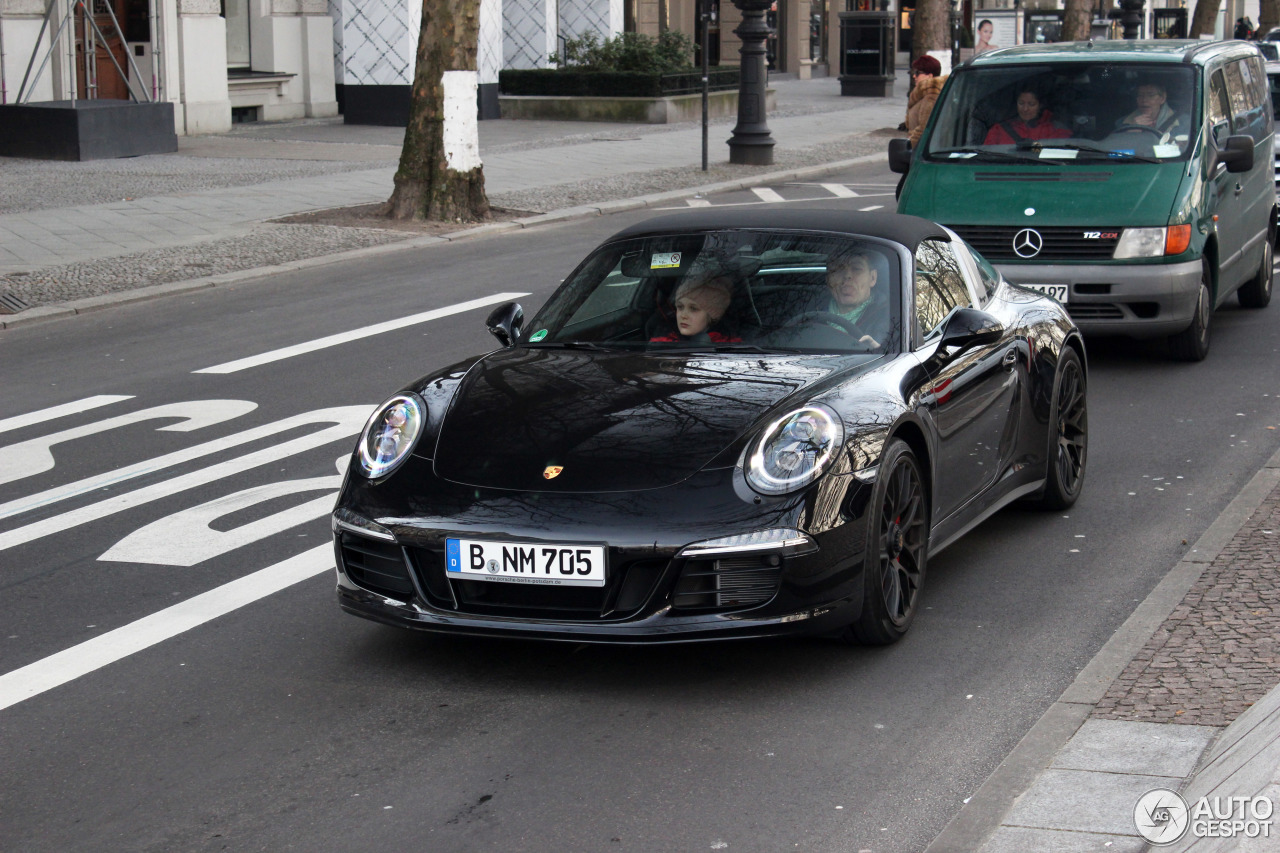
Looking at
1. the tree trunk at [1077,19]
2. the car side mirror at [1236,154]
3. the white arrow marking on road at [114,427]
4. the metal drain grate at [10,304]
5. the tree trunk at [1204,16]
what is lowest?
the white arrow marking on road at [114,427]

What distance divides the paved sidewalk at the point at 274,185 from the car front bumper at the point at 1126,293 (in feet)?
23.5

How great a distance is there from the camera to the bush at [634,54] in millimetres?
31797

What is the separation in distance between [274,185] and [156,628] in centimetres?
1513

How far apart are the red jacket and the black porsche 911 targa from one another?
4279 millimetres

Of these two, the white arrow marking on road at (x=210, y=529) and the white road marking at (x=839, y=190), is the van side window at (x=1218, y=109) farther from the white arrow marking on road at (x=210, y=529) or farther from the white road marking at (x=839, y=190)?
the white road marking at (x=839, y=190)

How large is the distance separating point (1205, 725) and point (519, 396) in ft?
7.56

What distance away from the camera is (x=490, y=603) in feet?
16.4

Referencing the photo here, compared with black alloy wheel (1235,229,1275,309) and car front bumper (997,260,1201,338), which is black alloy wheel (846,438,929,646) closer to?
car front bumper (997,260,1201,338)

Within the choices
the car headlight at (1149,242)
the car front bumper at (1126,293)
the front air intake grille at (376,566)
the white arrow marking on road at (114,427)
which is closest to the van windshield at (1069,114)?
the car headlight at (1149,242)

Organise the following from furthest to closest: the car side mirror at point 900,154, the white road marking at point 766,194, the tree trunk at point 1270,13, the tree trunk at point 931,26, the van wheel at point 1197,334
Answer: the tree trunk at point 1270,13, the tree trunk at point 931,26, the white road marking at point 766,194, the car side mirror at point 900,154, the van wheel at point 1197,334

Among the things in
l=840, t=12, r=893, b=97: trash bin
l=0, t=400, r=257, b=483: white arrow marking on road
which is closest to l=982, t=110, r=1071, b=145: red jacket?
l=0, t=400, r=257, b=483: white arrow marking on road

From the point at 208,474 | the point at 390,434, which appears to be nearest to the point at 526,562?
the point at 390,434

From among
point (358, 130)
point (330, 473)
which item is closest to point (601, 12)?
point (358, 130)

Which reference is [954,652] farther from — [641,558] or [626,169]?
[626,169]
